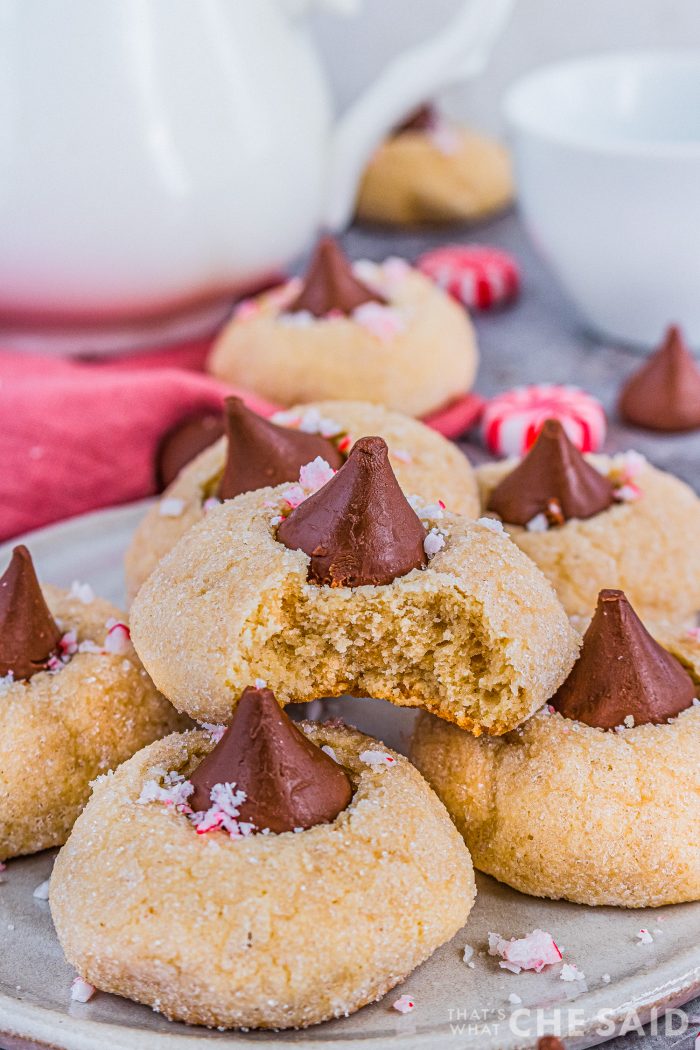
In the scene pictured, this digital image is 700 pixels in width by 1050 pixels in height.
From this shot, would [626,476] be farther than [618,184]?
No

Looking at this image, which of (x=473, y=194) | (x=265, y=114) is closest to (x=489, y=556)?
(x=265, y=114)

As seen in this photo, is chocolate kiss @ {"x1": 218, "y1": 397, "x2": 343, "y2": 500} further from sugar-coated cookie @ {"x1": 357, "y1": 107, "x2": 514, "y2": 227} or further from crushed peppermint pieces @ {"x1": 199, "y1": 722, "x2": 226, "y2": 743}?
sugar-coated cookie @ {"x1": 357, "y1": 107, "x2": 514, "y2": 227}

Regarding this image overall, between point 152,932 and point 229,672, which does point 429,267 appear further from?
point 152,932

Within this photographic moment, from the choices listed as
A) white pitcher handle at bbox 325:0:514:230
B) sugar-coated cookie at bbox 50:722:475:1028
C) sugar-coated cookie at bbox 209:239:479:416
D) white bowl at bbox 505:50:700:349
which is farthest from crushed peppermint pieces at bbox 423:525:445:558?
white pitcher handle at bbox 325:0:514:230

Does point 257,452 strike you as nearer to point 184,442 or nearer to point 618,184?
point 184,442

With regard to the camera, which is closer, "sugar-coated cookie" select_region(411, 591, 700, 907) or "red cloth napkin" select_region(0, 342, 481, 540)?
"sugar-coated cookie" select_region(411, 591, 700, 907)

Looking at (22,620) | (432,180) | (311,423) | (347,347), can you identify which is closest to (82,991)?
(22,620)
